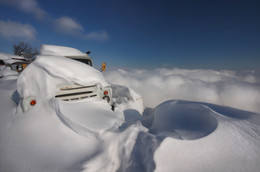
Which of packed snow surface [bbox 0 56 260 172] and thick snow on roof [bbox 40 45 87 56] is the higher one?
thick snow on roof [bbox 40 45 87 56]

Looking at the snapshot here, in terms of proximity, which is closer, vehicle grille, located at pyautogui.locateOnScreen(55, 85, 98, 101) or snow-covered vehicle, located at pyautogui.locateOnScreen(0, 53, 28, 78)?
vehicle grille, located at pyautogui.locateOnScreen(55, 85, 98, 101)

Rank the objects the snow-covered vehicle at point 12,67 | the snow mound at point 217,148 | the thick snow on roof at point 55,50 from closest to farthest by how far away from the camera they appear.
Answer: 1. the snow mound at point 217,148
2. the thick snow on roof at point 55,50
3. the snow-covered vehicle at point 12,67

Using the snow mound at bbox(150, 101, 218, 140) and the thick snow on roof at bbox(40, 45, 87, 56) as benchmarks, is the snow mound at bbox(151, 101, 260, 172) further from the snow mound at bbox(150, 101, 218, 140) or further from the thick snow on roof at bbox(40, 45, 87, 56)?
the thick snow on roof at bbox(40, 45, 87, 56)

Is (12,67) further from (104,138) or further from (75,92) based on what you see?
(104,138)

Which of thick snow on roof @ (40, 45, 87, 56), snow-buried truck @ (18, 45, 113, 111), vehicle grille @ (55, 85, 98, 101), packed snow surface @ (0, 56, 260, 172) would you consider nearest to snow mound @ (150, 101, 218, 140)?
packed snow surface @ (0, 56, 260, 172)

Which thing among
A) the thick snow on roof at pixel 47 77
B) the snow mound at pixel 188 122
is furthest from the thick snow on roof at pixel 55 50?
the snow mound at pixel 188 122

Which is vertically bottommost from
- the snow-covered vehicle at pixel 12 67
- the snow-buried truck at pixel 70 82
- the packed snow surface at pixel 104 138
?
the packed snow surface at pixel 104 138

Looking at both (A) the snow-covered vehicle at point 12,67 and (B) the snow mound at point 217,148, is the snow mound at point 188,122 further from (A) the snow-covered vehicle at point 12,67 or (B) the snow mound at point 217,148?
(A) the snow-covered vehicle at point 12,67

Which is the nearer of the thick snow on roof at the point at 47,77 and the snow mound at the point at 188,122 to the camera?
the snow mound at the point at 188,122

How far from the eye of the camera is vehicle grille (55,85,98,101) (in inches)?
101

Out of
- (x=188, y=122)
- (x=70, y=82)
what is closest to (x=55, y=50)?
(x=70, y=82)

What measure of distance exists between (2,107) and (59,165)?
99.7 inches

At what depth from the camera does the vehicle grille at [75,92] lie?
2.56 metres

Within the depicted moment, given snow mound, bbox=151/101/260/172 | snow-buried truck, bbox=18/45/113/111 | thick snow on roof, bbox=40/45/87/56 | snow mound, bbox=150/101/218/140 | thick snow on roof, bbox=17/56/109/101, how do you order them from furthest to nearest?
thick snow on roof, bbox=40/45/87/56
snow-buried truck, bbox=18/45/113/111
thick snow on roof, bbox=17/56/109/101
snow mound, bbox=150/101/218/140
snow mound, bbox=151/101/260/172
